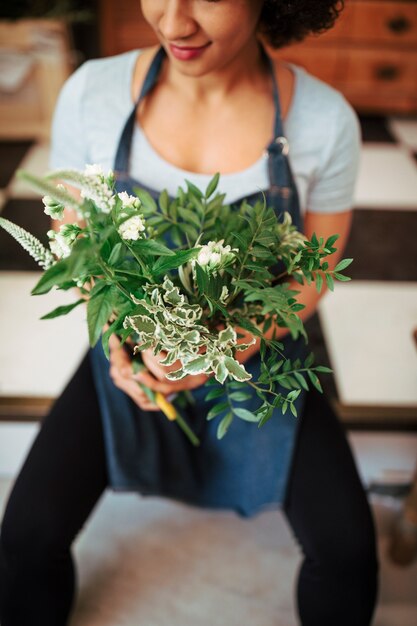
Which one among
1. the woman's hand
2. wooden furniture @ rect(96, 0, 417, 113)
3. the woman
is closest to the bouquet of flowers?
the woman's hand

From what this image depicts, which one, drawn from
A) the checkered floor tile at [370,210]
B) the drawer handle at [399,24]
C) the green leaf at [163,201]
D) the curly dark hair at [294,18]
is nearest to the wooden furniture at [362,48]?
the drawer handle at [399,24]

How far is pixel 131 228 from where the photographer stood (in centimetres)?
67

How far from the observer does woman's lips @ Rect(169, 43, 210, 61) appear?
970 mm

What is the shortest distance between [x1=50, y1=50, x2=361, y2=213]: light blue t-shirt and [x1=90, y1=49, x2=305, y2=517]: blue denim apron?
0.03 m

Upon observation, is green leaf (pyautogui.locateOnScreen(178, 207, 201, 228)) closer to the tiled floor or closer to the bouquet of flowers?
the bouquet of flowers

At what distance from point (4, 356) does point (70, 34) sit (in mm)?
1769

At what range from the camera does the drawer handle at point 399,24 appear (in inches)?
115

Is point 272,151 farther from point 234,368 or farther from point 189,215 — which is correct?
point 234,368

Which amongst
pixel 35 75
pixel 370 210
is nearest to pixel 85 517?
Answer: pixel 370 210

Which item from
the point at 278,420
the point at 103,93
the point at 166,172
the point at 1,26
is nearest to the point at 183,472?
the point at 278,420

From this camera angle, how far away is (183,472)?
48.3 inches

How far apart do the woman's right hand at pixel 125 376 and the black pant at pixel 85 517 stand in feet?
0.31

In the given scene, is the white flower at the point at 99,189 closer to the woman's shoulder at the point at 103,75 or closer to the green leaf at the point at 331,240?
the green leaf at the point at 331,240

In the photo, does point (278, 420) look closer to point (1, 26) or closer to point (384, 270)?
point (384, 270)
